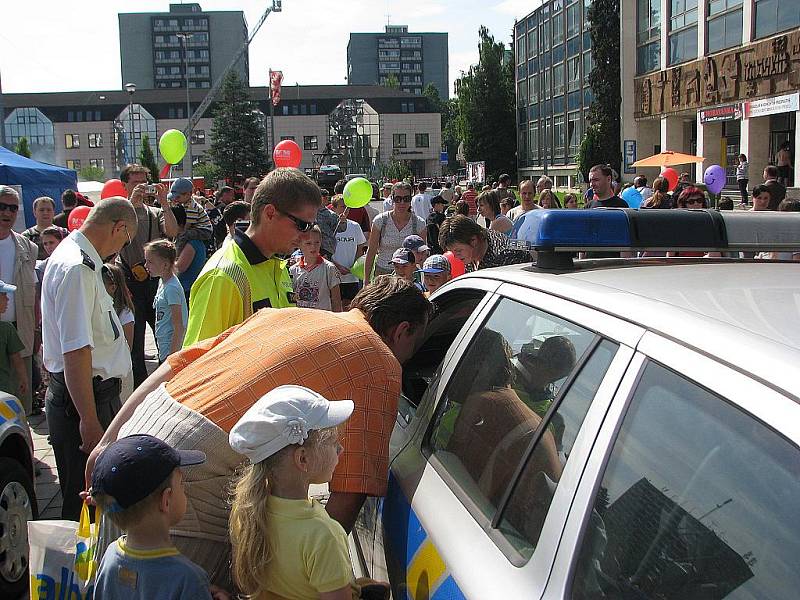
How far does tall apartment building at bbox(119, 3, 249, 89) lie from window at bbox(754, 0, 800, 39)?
13319cm

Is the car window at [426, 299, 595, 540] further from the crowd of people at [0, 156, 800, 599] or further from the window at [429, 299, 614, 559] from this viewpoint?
the crowd of people at [0, 156, 800, 599]

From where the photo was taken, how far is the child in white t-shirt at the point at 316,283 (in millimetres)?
7098

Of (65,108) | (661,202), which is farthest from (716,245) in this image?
(65,108)

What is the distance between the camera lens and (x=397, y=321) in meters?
2.77

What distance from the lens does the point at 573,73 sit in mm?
58406

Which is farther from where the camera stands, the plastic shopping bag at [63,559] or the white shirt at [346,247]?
the white shirt at [346,247]

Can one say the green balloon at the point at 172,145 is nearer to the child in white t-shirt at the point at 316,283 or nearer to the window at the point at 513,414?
the child in white t-shirt at the point at 316,283

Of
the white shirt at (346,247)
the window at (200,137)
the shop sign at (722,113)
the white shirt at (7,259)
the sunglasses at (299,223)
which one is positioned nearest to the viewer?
the sunglasses at (299,223)

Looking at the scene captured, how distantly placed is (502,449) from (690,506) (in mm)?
824

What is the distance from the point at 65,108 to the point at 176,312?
110097 mm

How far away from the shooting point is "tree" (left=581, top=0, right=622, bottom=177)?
1889 inches

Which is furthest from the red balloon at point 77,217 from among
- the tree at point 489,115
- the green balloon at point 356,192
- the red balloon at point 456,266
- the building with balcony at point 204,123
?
the building with balcony at point 204,123

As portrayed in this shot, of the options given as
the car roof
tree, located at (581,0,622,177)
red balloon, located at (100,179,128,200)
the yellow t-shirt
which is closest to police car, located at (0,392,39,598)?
the yellow t-shirt

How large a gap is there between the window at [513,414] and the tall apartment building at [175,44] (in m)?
156
